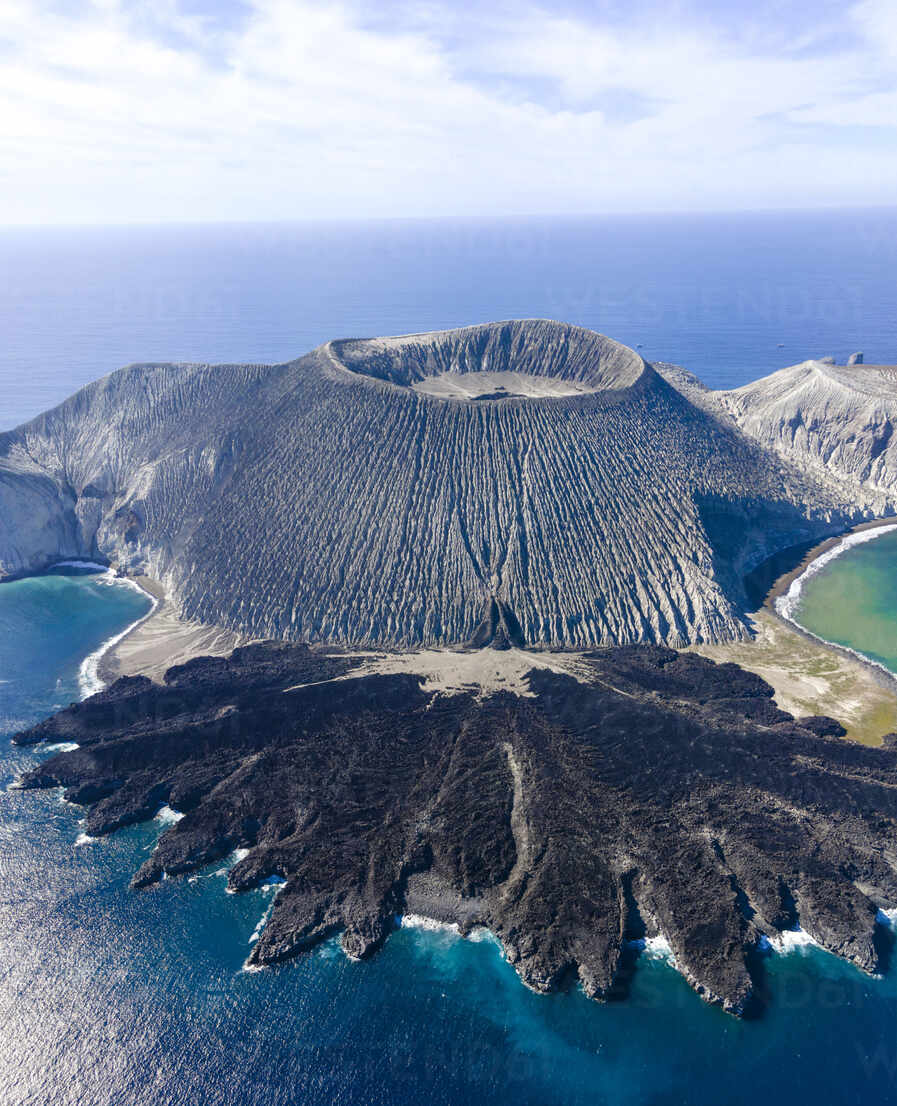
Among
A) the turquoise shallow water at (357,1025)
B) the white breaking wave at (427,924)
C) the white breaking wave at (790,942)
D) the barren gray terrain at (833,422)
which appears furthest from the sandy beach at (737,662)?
the barren gray terrain at (833,422)

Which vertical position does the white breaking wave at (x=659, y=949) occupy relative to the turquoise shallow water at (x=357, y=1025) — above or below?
above

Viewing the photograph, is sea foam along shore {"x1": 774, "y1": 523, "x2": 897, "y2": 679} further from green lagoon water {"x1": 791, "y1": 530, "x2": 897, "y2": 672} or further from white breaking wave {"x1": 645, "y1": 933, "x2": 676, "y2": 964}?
white breaking wave {"x1": 645, "y1": 933, "x2": 676, "y2": 964}

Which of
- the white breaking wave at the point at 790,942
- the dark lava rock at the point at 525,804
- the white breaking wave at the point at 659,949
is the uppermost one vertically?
the dark lava rock at the point at 525,804

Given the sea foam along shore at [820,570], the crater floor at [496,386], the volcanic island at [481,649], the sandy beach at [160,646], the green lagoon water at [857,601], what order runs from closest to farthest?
the volcanic island at [481,649] → the sandy beach at [160,646] → the sea foam along shore at [820,570] → the green lagoon water at [857,601] → the crater floor at [496,386]

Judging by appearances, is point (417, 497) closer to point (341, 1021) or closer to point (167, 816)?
point (167, 816)

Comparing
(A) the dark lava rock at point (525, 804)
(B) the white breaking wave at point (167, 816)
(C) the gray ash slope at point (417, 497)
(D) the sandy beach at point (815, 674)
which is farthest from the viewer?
(C) the gray ash slope at point (417, 497)

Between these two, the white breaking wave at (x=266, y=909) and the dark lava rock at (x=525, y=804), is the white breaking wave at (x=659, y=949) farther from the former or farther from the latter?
the white breaking wave at (x=266, y=909)

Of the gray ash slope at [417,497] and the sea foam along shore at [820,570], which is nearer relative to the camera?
the sea foam along shore at [820,570]
